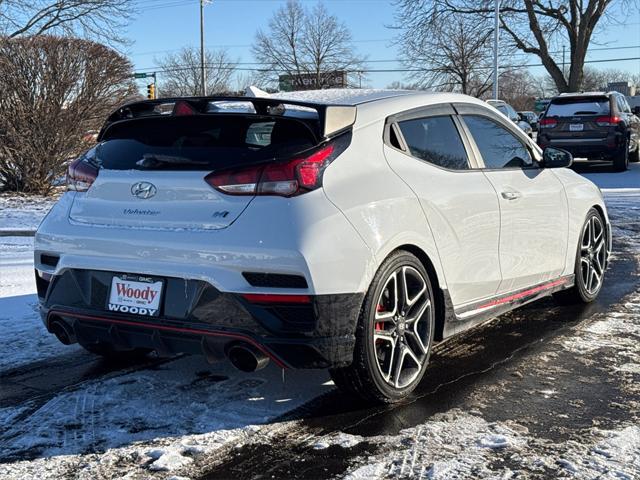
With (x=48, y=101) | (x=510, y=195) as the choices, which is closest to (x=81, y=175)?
(x=510, y=195)

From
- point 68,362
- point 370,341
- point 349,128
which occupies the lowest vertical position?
point 68,362

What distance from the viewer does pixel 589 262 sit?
5797 millimetres

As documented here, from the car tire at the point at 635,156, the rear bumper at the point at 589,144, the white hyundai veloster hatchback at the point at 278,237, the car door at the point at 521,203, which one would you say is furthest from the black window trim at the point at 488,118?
the car tire at the point at 635,156

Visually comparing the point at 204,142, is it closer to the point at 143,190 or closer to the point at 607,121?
the point at 143,190

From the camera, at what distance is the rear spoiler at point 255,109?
342cm

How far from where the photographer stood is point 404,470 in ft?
9.79

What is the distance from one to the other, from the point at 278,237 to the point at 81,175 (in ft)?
4.29

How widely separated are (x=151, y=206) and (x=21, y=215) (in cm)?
794

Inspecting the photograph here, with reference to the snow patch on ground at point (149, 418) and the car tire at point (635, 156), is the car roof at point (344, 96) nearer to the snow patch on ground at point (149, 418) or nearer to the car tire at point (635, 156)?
the snow patch on ground at point (149, 418)

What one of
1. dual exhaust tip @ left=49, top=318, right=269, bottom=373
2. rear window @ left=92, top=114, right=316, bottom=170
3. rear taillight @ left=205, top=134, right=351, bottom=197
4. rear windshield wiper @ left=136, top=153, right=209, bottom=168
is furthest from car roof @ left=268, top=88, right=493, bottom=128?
dual exhaust tip @ left=49, top=318, right=269, bottom=373

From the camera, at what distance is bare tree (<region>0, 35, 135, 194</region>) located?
1184 centimetres

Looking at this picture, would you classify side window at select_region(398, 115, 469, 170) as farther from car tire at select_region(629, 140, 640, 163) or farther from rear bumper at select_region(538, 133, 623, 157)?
car tire at select_region(629, 140, 640, 163)

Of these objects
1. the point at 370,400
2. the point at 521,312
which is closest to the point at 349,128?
the point at 370,400

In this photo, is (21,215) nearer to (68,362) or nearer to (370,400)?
(68,362)
